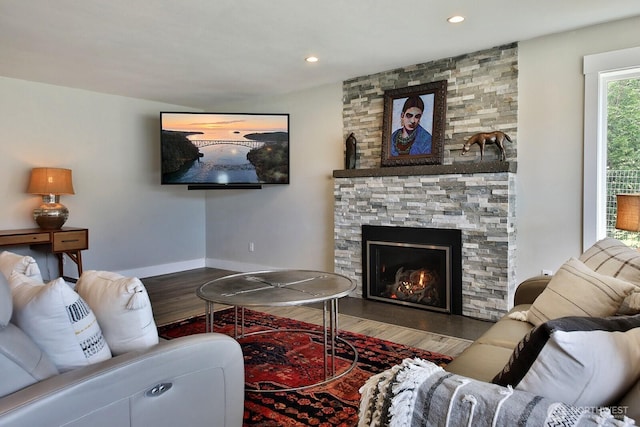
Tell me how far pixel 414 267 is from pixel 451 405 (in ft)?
11.0

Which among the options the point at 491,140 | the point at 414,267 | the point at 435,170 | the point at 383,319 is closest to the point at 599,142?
the point at 491,140

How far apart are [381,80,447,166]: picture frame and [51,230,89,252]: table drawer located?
328 cm

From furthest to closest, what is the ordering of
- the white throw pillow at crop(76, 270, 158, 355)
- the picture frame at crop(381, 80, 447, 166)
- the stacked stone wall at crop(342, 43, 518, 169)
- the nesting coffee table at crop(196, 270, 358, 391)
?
the picture frame at crop(381, 80, 447, 166) < the stacked stone wall at crop(342, 43, 518, 169) < the nesting coffee table at crop(196, 270, 358, 391) < the white throw pillow at crop(76, 270, 158, 355)

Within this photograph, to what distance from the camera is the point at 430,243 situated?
4051mm

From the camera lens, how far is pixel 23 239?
4.16m

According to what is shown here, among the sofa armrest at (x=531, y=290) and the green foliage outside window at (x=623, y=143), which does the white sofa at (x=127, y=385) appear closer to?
the sofa armrest at (x=531, y=290)

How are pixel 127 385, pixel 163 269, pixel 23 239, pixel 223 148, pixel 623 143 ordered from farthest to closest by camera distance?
pixel 163 269 → pixel 223 148 → pixel 23 239 → pixel 623 143 → pixel 127 385

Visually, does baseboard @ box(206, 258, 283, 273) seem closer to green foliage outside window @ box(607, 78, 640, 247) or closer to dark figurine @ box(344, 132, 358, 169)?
dark figurine @ box(344, 132, 358, 169)

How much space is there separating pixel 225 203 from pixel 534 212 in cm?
411

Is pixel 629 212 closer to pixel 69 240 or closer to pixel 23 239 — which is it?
pixel 69 240

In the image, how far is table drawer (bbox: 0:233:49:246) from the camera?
4004 mm

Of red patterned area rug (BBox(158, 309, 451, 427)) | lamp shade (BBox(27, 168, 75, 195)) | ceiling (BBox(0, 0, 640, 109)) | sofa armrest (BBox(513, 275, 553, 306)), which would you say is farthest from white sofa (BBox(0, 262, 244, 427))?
lamp shade (BBox(27, 168, 75, 195))

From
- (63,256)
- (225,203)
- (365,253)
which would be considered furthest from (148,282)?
(365,253)

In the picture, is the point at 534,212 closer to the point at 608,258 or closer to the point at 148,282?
the point at 608,258
